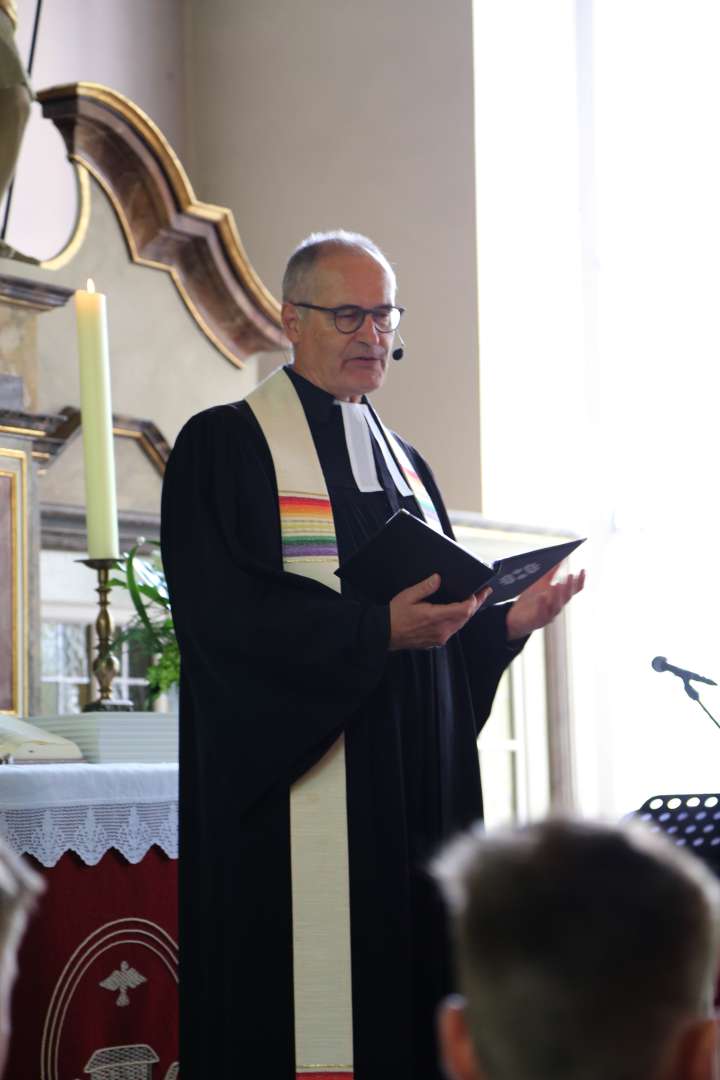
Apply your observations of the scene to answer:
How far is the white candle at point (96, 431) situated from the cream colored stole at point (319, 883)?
0.77m

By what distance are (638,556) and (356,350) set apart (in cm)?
567

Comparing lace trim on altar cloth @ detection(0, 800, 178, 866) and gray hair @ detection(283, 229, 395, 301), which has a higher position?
gray hair @ detection(283, 229, 395, 301)

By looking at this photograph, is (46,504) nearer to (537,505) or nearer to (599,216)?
(537,505)

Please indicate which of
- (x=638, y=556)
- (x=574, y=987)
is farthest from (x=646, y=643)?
(x=574, y=987)

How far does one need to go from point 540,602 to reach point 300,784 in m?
0.64

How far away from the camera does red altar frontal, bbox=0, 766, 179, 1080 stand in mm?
3271

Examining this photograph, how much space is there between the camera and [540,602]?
3.22m

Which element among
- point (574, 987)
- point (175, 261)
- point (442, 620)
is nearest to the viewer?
point (574, 987)

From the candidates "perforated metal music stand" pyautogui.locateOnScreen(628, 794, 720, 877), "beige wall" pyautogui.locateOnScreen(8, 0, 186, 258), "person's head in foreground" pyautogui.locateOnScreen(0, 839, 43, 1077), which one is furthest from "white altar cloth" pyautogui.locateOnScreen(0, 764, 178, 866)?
"beige wall" pyautogui.locateOnScreen(8, 0, 186, 258)

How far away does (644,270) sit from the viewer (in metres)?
8.98

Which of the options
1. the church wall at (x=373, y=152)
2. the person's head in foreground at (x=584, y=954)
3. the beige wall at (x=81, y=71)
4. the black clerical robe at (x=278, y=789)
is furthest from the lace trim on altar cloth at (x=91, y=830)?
the beige wall at (x=81, y=71)

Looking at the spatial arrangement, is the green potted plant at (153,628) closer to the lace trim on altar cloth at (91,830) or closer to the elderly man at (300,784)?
the lace trim on altar cloth at (91,830)

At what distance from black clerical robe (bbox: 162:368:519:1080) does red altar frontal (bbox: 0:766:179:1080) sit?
441 mm

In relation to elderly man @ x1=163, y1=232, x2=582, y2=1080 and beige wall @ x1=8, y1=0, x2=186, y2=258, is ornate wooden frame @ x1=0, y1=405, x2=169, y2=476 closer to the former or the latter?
elderly man @ x1=163, y1=232, x2=582, y2=1080
